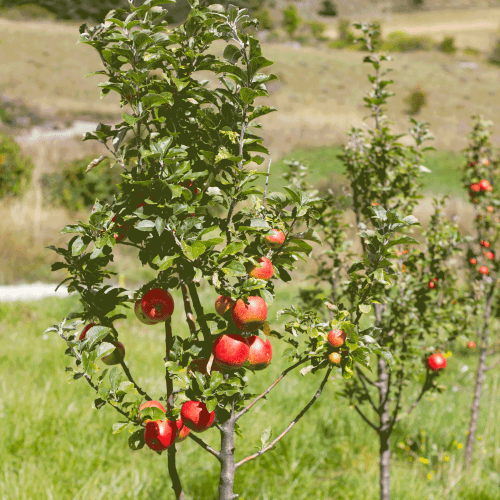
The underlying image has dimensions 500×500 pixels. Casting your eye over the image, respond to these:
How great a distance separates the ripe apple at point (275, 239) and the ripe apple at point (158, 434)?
1.83ft

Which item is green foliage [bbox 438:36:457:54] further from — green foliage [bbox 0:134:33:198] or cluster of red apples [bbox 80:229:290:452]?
cluster of red apples [bbox 80:229:290:452]

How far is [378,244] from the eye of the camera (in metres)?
1.26

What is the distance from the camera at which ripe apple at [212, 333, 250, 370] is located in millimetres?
1149

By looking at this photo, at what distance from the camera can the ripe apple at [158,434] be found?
1.20 meters

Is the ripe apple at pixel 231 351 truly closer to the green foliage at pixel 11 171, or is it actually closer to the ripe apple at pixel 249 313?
the ripe apple at pixel 249 313

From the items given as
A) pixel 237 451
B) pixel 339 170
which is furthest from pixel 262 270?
pixel 339 170

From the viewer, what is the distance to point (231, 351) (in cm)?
115

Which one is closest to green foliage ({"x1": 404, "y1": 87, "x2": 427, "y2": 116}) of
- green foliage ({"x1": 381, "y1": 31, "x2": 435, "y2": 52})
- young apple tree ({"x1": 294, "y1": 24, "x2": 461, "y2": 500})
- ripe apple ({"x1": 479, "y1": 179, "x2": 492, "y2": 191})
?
green foliage ({"x1": 381, "y1": 31, "x2": 435, "y2": 52})

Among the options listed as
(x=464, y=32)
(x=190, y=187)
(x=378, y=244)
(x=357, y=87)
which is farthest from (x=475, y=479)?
(x=464, y=32)

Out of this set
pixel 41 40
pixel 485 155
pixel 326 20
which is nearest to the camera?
pixel 485 155

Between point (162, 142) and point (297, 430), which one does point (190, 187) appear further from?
point (297, 430)

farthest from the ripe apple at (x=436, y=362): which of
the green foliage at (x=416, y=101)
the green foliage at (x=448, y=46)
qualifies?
the green foliage at (x=448, y=46)

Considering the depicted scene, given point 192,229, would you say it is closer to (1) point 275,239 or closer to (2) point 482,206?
(1) point 275,239

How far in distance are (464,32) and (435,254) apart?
74.5m
